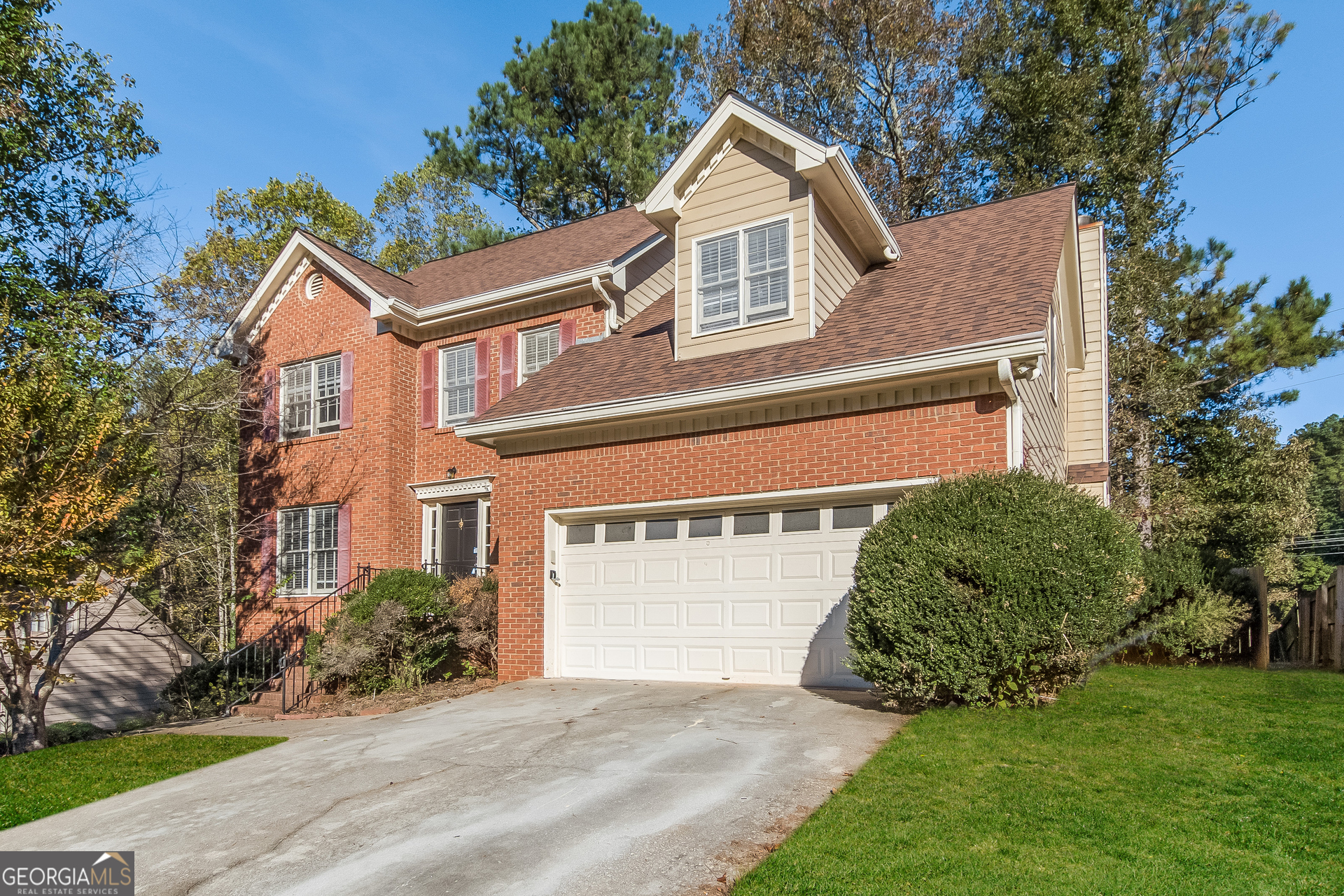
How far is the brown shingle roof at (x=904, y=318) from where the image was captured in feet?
A: 33.3

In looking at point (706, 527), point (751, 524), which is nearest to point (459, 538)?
point (706, 527)

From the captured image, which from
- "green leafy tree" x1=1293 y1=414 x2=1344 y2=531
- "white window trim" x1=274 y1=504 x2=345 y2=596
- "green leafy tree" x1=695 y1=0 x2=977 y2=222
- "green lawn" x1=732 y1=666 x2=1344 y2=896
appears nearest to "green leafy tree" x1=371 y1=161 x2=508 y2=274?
"green leafy tree" x1=695 y1=0 x2=977 y2=222

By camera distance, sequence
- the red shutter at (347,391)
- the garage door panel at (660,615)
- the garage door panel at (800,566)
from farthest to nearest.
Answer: the red shutter at (347,391)
the garage door panel at (660,615)
the garage door panel at (800,566)

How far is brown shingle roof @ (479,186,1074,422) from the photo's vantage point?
1014cm

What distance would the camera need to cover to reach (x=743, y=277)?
12078 millimetres

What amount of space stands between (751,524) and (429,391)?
28.1 ft

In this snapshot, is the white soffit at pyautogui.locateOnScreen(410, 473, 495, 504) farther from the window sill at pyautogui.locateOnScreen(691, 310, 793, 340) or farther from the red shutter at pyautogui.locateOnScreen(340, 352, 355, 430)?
the window sill at pyautogui.locateOnScreen(691, 310, 793, 340)

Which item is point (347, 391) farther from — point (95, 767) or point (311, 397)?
point (95, 767)

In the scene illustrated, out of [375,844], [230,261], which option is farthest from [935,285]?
[230,261]

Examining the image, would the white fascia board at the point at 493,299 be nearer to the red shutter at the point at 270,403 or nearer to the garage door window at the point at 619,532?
the red shutter at the point at 270,403

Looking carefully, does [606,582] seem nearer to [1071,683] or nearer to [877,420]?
[877,420]

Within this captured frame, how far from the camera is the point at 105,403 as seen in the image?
10992mm

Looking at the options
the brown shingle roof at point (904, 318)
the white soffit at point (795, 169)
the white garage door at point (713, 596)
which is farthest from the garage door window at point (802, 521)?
the white soffit at point (795, 169)

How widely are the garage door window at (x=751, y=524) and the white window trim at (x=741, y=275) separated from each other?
259 centimetres
